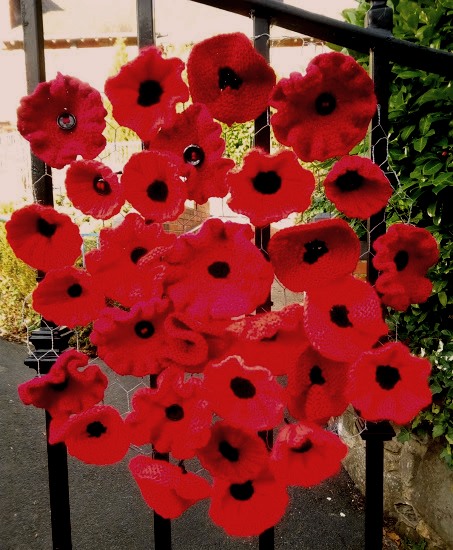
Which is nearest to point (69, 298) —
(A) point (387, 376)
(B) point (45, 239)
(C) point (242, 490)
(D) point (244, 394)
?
(B) point (45, 239)

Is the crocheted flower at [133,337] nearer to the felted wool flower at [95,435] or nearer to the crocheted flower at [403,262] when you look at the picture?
the felted wool flower at [95,435]

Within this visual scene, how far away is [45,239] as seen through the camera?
830mm

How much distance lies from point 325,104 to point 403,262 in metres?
→ 0.31

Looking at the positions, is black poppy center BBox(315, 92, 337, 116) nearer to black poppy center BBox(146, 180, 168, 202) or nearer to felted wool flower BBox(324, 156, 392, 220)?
felted wool flower BBox(324, 156, 392, 220)

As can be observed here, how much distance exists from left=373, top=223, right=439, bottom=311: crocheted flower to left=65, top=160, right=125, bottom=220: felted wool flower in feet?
1.53

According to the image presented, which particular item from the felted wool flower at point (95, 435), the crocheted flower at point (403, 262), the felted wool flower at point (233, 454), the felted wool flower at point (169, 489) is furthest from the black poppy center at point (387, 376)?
the felted wool flower at point (95, 435)

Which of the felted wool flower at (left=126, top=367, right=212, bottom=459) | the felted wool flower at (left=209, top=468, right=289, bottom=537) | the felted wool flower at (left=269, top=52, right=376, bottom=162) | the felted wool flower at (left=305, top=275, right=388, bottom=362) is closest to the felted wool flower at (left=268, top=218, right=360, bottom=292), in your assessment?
the felted wool flower at (left=305, top=275, right=388, bottom=362)

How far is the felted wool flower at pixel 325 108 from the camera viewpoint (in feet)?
2.47

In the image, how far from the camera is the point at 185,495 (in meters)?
0.78

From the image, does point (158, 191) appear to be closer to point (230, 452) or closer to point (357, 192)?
point (357, 192)

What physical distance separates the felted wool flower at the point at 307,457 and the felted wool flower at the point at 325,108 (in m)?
0.47

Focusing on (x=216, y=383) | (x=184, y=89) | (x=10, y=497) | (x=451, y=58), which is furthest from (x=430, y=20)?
(x=10, y=497)

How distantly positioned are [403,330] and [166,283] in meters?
1.38

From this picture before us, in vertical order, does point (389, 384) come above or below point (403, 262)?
below
